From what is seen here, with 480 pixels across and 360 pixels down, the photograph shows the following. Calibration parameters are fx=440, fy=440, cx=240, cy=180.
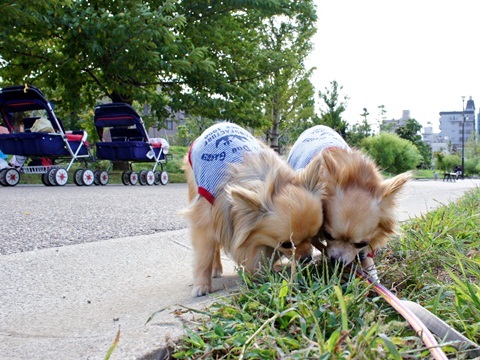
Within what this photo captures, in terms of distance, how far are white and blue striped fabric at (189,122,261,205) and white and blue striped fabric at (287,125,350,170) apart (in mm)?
490

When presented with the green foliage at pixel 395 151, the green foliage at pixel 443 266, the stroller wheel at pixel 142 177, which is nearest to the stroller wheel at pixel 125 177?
the stroller wheel at pixel 142 177

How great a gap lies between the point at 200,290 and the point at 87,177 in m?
8.38

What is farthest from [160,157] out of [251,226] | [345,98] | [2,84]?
[345,98]

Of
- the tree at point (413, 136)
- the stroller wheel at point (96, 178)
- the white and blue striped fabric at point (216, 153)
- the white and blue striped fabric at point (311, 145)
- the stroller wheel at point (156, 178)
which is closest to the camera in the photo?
the white and blue striped fabric at point (216, 153)

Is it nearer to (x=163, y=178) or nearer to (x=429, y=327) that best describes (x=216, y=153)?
(x=429, y=327)

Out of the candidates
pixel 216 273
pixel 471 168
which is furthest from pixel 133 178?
pixel 471 168

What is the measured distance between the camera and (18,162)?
1085 centimetres

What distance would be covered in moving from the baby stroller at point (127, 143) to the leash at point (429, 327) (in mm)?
10430

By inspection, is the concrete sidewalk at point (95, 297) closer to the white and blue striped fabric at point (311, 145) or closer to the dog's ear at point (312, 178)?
the dog's ear at point (312, 178)

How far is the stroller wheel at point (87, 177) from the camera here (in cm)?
1000

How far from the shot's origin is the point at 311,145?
3.41 meters

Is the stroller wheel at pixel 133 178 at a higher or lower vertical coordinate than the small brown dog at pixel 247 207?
lower

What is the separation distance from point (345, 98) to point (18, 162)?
34588 mm

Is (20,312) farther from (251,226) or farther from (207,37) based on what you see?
(207,37)
